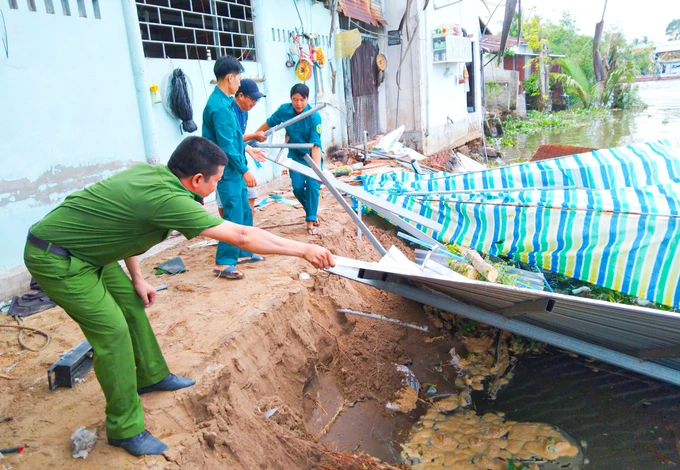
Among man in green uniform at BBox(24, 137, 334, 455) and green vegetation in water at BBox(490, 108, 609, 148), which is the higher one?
man in green uniform at BBox(24, 137, 334, 455)

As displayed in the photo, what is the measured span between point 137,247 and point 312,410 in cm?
209

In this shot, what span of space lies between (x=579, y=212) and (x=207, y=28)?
18.9 feet

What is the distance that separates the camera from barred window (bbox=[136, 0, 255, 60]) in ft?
23.6

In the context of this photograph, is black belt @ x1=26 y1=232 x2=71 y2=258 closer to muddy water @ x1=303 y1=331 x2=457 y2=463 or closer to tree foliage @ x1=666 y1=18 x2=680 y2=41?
muddy water @ x1=303 y1=331 x2=457 y2=463

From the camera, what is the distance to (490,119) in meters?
20.6

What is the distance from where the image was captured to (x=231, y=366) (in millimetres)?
3340

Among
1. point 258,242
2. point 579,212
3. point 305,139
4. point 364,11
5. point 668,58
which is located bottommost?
point 579,212

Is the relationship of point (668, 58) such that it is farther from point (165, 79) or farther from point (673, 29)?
point (165, 79)

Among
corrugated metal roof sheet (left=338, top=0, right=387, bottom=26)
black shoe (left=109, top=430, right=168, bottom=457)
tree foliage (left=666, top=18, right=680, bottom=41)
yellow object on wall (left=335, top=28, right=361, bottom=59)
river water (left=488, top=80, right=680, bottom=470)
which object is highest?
tree foliage (left=666, top=18, right=680, bottom=41)

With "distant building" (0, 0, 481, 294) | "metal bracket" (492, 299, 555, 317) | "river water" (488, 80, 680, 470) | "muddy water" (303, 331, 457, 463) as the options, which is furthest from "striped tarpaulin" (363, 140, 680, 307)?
"distant building" (0, 0, 481, 294)

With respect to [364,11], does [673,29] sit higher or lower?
higher

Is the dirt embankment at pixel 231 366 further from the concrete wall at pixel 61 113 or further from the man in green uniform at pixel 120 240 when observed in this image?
the concrete wall at pixel 61 113

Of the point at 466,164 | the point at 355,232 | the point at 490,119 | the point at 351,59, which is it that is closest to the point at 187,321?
the point at 355,232

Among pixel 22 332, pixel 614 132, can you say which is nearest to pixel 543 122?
pixel 614 132
